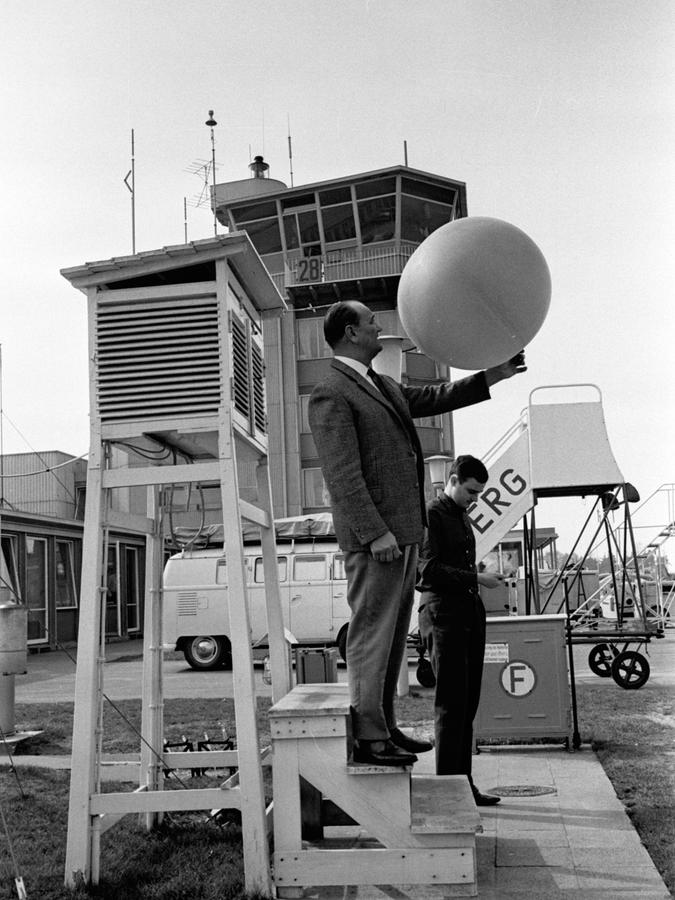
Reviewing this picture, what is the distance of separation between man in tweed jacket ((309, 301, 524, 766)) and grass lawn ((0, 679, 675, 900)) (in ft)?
3.24

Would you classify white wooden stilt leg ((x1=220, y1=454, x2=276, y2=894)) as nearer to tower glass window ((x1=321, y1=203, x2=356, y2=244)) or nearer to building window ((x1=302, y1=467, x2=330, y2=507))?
building window ((x1=302, y1=467, x2=330, y2=507))

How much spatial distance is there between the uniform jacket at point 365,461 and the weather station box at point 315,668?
1813 millimetres

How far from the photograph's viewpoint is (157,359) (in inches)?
193

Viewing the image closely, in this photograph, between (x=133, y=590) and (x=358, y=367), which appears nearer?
(x=358, y=367)

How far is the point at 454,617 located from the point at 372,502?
68.4 inches

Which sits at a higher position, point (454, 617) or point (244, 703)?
point (454, 617)

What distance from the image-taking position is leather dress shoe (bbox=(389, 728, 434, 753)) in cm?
448

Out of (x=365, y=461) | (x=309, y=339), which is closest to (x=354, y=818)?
(x=365, y=461)

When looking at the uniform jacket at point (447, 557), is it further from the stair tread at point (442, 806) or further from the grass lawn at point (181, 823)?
the grass lawn at point (181, 823)

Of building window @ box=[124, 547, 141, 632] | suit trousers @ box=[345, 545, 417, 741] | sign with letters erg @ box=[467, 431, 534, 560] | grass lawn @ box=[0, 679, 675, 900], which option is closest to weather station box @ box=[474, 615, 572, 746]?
grass lawn @ box=[0, 679, 675, 900]

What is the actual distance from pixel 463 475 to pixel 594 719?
194 inches

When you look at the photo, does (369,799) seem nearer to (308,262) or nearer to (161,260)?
(161,260)

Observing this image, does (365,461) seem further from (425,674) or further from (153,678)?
(425,674)

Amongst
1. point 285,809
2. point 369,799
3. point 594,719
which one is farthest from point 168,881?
point 594,719
